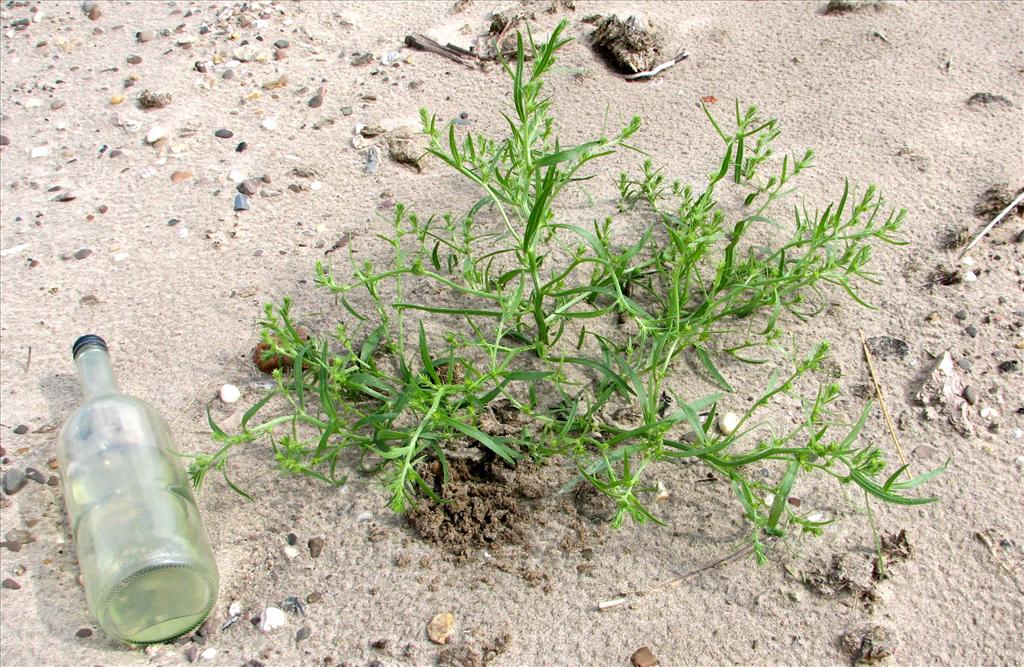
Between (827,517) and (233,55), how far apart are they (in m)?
2.80

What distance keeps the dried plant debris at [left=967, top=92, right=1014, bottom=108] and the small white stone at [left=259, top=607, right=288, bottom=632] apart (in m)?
2.72

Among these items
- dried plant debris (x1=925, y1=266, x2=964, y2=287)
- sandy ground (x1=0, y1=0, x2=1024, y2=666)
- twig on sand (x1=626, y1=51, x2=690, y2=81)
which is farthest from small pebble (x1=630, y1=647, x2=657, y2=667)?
twig on sand (x1=626, y1=51, x2=690, y2=81)

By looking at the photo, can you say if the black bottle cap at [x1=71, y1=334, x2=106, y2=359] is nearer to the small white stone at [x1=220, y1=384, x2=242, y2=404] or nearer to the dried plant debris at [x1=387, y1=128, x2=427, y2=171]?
the small white stone at [x1=220, y1=384, x2=242, y2=404]

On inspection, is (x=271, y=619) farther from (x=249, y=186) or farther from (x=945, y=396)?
(x=945, y=396)

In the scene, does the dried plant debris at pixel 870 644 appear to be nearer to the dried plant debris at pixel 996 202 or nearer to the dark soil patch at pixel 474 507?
the dark soil patch at pixel 474 507

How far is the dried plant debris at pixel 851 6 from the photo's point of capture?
11.4ft

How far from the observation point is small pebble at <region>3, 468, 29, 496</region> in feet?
7.27

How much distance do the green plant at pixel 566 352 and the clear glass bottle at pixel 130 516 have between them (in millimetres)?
167

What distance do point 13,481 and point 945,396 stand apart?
2.34 metres

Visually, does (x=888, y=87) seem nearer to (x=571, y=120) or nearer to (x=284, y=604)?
(x=571, y=120)

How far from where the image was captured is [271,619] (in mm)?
1946

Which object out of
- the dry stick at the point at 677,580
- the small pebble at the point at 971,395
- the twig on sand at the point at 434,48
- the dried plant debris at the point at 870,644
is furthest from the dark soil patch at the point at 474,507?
the twig on sand at the point at 434,48

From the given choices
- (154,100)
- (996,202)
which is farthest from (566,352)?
(154,100)

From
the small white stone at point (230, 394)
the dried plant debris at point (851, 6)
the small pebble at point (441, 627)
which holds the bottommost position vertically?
the small white stone at point (230, 394)
